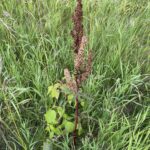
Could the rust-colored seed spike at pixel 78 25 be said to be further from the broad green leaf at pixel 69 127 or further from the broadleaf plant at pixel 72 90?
the broad green leaf at pixel 69 127

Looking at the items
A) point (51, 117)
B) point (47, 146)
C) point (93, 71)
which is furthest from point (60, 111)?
point (93, 71)

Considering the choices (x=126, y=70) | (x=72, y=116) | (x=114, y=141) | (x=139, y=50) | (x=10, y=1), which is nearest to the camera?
(x=114, y=141)

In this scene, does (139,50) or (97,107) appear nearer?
(97,107)

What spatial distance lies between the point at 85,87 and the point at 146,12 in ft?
3.15

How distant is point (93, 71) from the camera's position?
6.13ft

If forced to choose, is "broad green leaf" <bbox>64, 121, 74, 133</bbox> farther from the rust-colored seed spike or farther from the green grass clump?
the rust-colored seed spike

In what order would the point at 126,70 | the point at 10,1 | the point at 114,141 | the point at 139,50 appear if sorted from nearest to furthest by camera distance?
1. the point at 114,141
2. the point at 126,70
3. the point at 139,50
4. the point at 10,1

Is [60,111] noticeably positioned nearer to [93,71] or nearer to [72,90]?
[72,90]

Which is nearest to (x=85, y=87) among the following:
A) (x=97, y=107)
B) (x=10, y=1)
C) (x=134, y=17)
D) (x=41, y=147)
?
(x=97, y=107)

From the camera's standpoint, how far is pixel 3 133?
1.59 m

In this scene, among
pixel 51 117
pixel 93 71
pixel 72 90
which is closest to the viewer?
pixel 72 90

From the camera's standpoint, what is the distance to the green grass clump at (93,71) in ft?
5.12

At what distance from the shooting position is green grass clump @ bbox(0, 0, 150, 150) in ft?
5.12

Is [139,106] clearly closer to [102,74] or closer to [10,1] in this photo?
[102,74]
